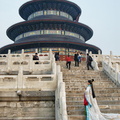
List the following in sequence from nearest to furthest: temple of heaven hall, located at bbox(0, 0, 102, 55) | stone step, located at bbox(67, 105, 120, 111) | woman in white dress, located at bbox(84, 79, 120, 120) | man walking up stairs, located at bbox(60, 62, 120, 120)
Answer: woman in white dress, located at bbox(84, 79, 120, 120) < man walking up stairs, located at bbox(60, 62, 120, 120) < stone step, located at bbox(67, 105, 120, 111) < temple of heaven hall, located at bbox(0, 0, 102, 55)

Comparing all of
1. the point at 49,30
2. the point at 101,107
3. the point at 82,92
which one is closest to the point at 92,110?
the point at 101,107

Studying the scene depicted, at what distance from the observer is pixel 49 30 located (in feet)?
118

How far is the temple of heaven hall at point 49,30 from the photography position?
110 feet

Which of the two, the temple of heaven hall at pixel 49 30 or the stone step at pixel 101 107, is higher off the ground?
the temple of heaven hall at pixel 49 30

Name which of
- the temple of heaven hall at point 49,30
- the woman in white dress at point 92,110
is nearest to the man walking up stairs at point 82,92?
the woman in white dress at point 92,110

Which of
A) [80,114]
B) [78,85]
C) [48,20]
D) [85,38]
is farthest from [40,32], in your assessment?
[80,114]

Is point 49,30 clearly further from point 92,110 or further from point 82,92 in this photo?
point 92,110

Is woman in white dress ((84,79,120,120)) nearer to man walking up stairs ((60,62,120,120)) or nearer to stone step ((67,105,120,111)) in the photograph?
man walking up stairs ((60,62,120,120))

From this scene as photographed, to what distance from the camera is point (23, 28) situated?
36.6 meters

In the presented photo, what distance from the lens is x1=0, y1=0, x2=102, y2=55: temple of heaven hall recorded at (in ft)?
110

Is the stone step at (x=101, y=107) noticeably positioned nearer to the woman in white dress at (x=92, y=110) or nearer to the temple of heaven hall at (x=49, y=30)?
the woman in white dress at (x=92, y=110)

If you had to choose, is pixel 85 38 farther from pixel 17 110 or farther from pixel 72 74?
pixel 17 110

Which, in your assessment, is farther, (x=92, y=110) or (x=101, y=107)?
(x=101, y=107)

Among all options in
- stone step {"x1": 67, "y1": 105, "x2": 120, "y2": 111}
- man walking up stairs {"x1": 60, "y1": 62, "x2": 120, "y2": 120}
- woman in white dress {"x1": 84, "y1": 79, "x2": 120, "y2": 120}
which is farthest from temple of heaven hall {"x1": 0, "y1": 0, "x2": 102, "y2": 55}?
woman in white dress {"x1": 84, "y1": 79, "x2": 120, "y2": 120}
